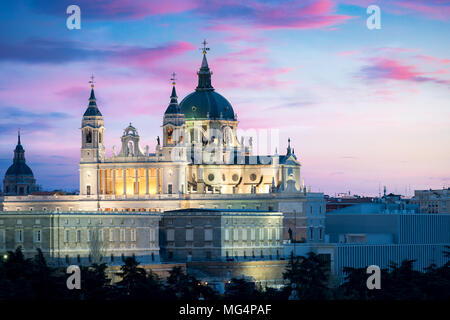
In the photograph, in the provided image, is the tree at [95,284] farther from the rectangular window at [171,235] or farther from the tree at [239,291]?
the rectangular window at [171,235]

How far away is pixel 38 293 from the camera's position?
474ft

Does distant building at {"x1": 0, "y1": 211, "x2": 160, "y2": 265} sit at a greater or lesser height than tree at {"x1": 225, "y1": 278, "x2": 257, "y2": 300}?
greater

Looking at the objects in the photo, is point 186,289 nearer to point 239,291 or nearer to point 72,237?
point 239,291

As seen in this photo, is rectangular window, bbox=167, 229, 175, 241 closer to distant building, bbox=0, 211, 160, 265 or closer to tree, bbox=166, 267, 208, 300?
distant building, bbox=0, 211, 160, 265

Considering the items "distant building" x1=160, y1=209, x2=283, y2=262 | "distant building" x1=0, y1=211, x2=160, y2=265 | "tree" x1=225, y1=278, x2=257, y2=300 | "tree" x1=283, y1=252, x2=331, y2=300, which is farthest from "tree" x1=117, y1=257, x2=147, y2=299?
"distant building" x1=160, y1=209, x2=283, y2=262

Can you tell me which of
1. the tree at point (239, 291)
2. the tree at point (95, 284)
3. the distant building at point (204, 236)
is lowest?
the tree at point (239, 291)

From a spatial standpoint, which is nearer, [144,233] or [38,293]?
[38,293]

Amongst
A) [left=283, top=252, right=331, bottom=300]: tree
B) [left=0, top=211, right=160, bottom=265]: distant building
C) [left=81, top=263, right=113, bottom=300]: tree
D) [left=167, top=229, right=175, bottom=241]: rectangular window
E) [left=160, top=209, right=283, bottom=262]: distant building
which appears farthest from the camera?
[left=167, top=229, right=175, bottom=241]: rectangular window

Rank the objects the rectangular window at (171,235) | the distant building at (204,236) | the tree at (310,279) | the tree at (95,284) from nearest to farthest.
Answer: the tree at (95,284), the tree at (310,279), the distant building at (204,236), the rectangular window at (171,235)

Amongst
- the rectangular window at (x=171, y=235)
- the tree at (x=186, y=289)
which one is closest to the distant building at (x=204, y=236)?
the rectangular window at (x=171, y=235)

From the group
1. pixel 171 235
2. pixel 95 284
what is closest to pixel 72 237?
pixel 171 235

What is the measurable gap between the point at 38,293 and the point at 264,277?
49.5m
